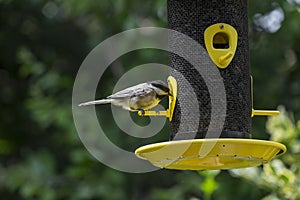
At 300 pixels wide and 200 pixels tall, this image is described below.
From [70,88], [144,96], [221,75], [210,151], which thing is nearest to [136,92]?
[144,96]

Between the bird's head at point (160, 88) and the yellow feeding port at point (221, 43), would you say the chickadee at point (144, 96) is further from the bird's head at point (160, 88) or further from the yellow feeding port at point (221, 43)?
the yellow feeding port at point (221, 43)

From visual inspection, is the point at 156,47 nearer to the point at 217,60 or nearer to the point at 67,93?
the point at 67,93

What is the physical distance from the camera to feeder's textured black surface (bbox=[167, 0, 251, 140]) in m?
4.88

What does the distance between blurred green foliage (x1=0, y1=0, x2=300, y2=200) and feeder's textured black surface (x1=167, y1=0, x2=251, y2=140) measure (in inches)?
108

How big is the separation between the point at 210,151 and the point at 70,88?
16.2ft

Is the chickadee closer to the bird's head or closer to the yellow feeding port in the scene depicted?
the bird's head

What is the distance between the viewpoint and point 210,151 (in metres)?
4.43

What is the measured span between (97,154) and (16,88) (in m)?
1.86

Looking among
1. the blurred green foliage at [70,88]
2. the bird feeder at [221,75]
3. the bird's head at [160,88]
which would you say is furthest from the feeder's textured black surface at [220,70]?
the blurred green foliage at [70,88]

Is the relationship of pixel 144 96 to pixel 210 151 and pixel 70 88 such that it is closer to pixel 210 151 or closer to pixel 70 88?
pixel 210 151

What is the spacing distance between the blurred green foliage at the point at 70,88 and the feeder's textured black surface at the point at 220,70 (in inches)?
108

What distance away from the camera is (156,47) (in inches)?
326

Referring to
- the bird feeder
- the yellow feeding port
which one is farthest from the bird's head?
the yellow feeding port

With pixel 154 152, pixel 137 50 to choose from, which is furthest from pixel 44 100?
pixel 154 152
